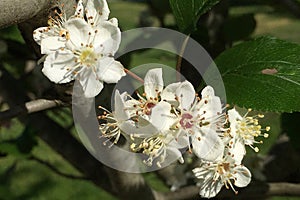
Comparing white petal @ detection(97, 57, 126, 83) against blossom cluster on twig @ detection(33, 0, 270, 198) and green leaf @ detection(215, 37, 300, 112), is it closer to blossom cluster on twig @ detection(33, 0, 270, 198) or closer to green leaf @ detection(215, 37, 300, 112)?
blossom cluster on twig @ detection(33, 0, 270, 198)

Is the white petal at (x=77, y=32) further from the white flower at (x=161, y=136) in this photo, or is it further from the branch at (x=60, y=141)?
the branch at (x=60, y=141)

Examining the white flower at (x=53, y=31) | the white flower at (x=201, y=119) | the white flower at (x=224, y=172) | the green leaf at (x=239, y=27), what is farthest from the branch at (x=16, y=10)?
the green leaf at (x=239, y=27)

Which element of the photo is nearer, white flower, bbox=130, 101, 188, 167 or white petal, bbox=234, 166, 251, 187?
white flower, bbox=130, 101, 188, 167

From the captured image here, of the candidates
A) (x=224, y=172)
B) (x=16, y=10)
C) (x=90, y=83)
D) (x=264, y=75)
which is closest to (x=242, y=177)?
(x=224, y=172)

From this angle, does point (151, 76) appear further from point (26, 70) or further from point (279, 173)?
point (26, 70)

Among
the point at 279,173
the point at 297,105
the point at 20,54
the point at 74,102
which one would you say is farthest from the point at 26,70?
the point at 297,105

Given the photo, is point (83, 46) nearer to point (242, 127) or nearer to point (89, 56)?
point (89, 56)

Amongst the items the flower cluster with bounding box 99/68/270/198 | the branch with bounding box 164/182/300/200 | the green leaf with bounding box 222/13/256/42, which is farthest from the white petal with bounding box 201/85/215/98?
the green leaf with bounding box 222/13/256/42
